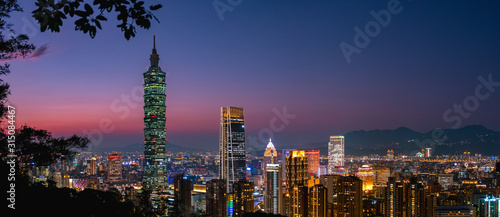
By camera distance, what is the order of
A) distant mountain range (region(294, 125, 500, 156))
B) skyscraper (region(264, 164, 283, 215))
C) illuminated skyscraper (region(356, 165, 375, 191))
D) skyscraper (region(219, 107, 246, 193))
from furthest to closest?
distant mountain range (region(294, 125, 500, 156)), skyscraper (region(219, 107, 246, 193)), illuminated skyscraper (region(356, 165, 375, 191)), skyscraper (region(264, 164, 283, 215))

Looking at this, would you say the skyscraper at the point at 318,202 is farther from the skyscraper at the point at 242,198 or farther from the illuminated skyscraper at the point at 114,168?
the illuminated skyscraper at the point at 114,168

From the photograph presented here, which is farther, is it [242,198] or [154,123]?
[154,123]

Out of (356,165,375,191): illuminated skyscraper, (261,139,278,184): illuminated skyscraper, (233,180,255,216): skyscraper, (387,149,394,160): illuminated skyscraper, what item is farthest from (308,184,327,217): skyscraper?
(387,149,394,160): illuminated skyscraper

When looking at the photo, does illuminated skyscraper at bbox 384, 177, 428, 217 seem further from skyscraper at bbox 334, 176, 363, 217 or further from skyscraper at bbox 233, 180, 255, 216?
skyscraper at bbox 233, 180, 255, 216

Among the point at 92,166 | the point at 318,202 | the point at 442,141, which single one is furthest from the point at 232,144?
the point at 318,202

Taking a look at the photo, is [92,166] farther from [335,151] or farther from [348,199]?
[335,151]

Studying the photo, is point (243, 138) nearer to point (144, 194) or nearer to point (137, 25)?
point (144, 194)
